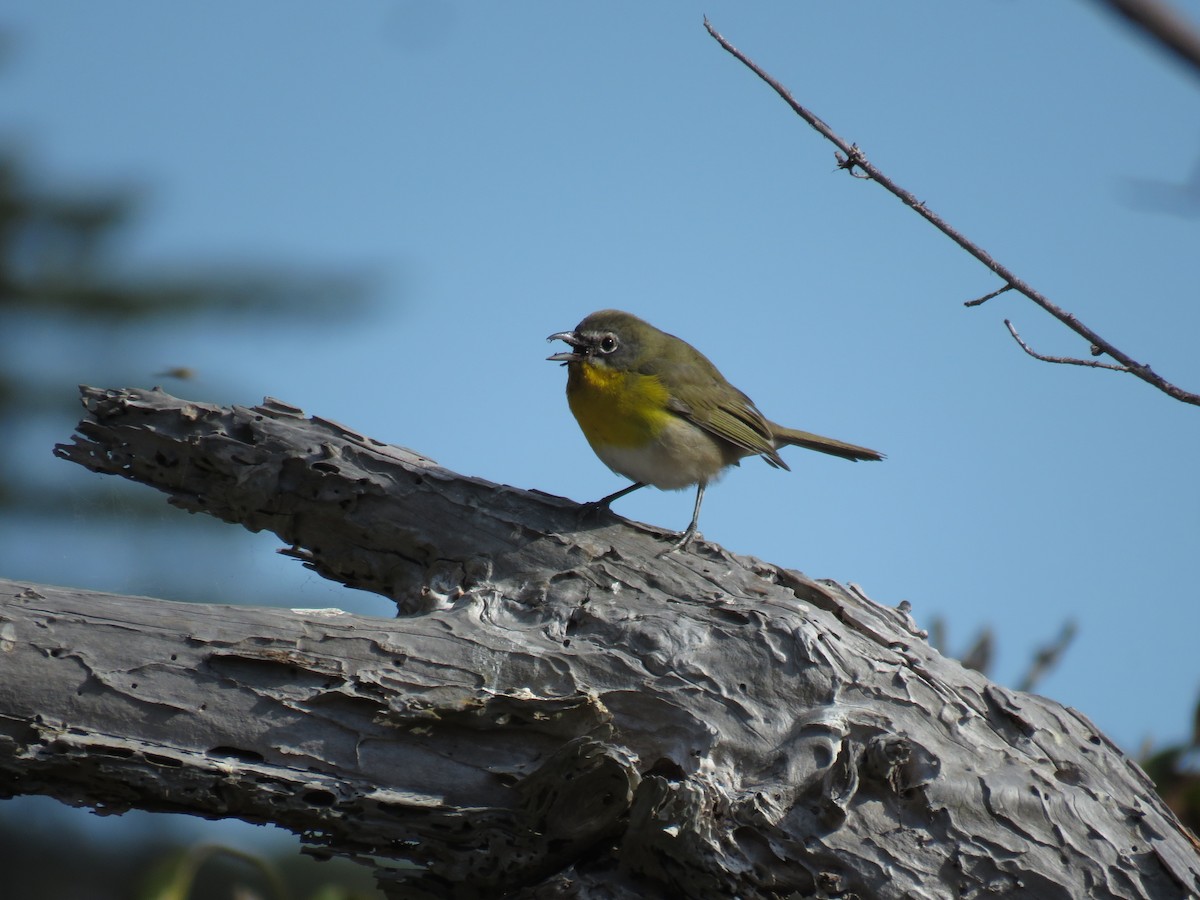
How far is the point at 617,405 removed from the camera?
5754mm

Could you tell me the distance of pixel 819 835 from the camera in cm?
372

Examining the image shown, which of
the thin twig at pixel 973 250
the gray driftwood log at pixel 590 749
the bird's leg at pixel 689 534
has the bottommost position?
the gray driftwood log at pixel 590 749

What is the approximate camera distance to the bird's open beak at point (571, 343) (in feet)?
19.6

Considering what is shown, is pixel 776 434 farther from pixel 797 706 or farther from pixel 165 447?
pixel 165 447

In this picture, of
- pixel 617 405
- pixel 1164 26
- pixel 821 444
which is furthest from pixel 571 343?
pixel 1164 26

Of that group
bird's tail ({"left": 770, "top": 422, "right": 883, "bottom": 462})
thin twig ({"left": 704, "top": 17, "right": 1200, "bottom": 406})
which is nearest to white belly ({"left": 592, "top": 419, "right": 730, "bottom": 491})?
bird's tail ({"left": 770, "top": 422, "right": 883, "bottom": 462})

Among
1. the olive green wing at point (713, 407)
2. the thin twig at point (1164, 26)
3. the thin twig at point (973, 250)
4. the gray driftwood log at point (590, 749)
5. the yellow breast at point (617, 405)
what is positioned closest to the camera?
the thin twig at point (1164, 26)

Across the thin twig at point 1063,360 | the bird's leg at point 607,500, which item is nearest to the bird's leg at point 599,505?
the bird's leg at point 607,500

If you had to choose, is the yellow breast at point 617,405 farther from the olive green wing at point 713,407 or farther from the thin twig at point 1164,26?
the thin twig at point 1164,26

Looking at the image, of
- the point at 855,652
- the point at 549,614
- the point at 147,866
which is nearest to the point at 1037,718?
the point at 855,652

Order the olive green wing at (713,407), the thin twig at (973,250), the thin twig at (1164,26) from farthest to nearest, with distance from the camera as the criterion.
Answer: the olive green wing at (713,407)
the thin twig at (973,250)
the thin twig at (1164,26)

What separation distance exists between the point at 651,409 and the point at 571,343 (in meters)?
0.63

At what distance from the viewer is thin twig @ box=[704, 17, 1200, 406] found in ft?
8.37

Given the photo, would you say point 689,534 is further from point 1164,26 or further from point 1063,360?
point 1164,26
